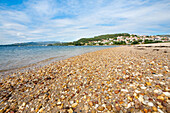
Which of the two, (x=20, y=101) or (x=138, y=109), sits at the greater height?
(x=138, y=109)

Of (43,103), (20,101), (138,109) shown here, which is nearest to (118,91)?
(138,109)

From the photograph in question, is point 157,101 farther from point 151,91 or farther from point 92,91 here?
point 92,91

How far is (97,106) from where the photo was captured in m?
3.71

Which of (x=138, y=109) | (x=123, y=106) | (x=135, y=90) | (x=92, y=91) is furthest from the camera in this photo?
(x=92, y=91)

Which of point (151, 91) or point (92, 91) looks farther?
point (92, 91)

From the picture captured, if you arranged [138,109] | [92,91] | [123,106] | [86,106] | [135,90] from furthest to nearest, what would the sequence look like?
[92,91] < [135,90] < [86,106] < [123,106] < [138,109]

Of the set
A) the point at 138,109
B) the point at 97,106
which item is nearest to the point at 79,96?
the point at 97,106

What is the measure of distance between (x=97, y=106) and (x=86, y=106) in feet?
1.69

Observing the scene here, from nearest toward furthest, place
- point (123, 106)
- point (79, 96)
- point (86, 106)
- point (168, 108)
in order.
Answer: point (168, 108)
point (123, 106)
point (86, 106)
point (79, 96)

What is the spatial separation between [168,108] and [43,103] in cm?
535

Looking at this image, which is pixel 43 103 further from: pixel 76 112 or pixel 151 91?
pixel 151 91

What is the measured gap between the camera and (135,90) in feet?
14.1

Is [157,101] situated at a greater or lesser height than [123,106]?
greater

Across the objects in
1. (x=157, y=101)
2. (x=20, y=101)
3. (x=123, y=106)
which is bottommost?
(x=20, y=101)
